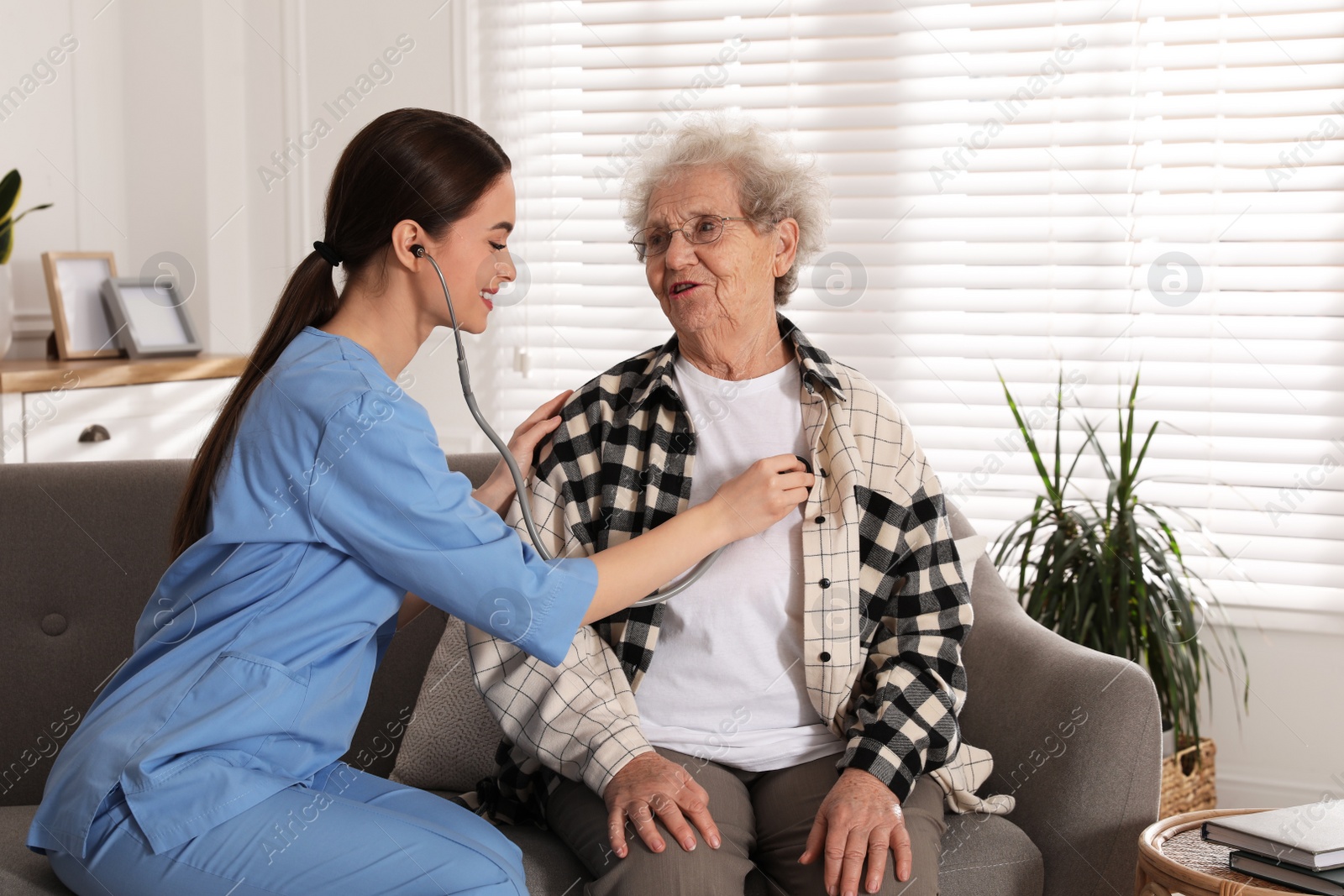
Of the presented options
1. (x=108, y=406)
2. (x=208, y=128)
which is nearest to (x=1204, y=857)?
(x=108, y=406)

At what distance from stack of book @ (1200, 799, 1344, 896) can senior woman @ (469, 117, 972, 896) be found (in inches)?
14.0

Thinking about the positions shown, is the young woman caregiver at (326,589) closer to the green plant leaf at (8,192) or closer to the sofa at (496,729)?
the sofa at (496,729)

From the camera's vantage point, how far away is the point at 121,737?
1136 millimetres

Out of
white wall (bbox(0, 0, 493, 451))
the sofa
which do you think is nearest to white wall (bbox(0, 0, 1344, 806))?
white wall (bbox(0, 0, 493, 451))

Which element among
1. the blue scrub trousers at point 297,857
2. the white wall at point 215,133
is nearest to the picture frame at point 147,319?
the white wall at point 215,133

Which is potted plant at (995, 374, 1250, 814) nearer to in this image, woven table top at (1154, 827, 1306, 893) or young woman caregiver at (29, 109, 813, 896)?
woven table top at (1154, 827, 1306, 893)

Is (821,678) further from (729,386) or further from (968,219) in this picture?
(968,219)

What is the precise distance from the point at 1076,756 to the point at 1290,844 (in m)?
0.30

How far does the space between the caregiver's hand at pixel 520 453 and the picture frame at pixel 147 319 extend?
67.2 inches

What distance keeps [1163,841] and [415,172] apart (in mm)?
1252

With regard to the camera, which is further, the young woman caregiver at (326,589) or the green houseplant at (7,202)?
the green houseplant at (7,202)

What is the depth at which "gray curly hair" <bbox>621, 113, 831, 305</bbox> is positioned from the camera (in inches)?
66.9

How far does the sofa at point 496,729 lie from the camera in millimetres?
1518

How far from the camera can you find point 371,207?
4.43 feet
